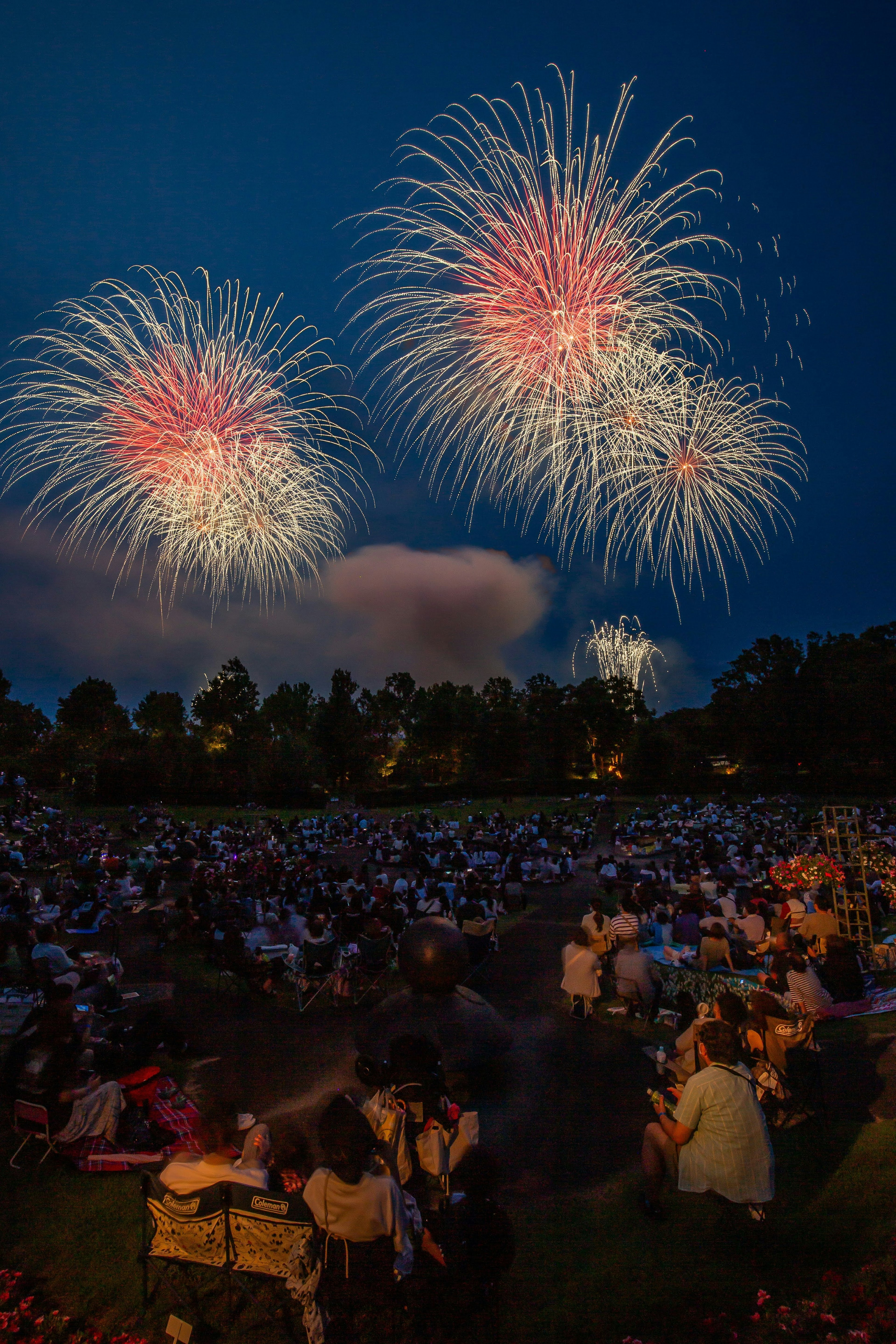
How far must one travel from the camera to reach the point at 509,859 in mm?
18531

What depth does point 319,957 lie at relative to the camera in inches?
416

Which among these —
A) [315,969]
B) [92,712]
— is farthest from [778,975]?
[92,712]

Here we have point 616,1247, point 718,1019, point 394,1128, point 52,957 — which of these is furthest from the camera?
point 52,957

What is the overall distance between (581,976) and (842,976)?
332 cm

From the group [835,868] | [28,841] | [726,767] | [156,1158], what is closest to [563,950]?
[835,868]

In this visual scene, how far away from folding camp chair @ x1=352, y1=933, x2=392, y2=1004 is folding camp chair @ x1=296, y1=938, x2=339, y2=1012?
39 cm

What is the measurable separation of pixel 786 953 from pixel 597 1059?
258 centimetres

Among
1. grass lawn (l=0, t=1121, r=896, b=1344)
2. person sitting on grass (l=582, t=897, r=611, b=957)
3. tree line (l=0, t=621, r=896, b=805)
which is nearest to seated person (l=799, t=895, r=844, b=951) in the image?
person sitting on grass (l=582, t=897, r=611, b=957)

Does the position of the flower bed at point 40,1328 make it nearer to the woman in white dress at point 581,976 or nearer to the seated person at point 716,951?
the woman in white dress at point 581,976

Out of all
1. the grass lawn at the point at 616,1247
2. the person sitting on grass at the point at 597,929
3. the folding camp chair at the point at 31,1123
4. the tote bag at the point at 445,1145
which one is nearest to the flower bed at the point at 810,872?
the person sitting on grass at the point at 597,929

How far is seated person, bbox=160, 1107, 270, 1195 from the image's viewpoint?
415 centimetres

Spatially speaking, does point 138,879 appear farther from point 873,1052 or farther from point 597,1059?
point 873,1052

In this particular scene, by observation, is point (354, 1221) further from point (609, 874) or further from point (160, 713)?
point (160, 713)

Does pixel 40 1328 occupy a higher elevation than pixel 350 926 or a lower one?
lower
